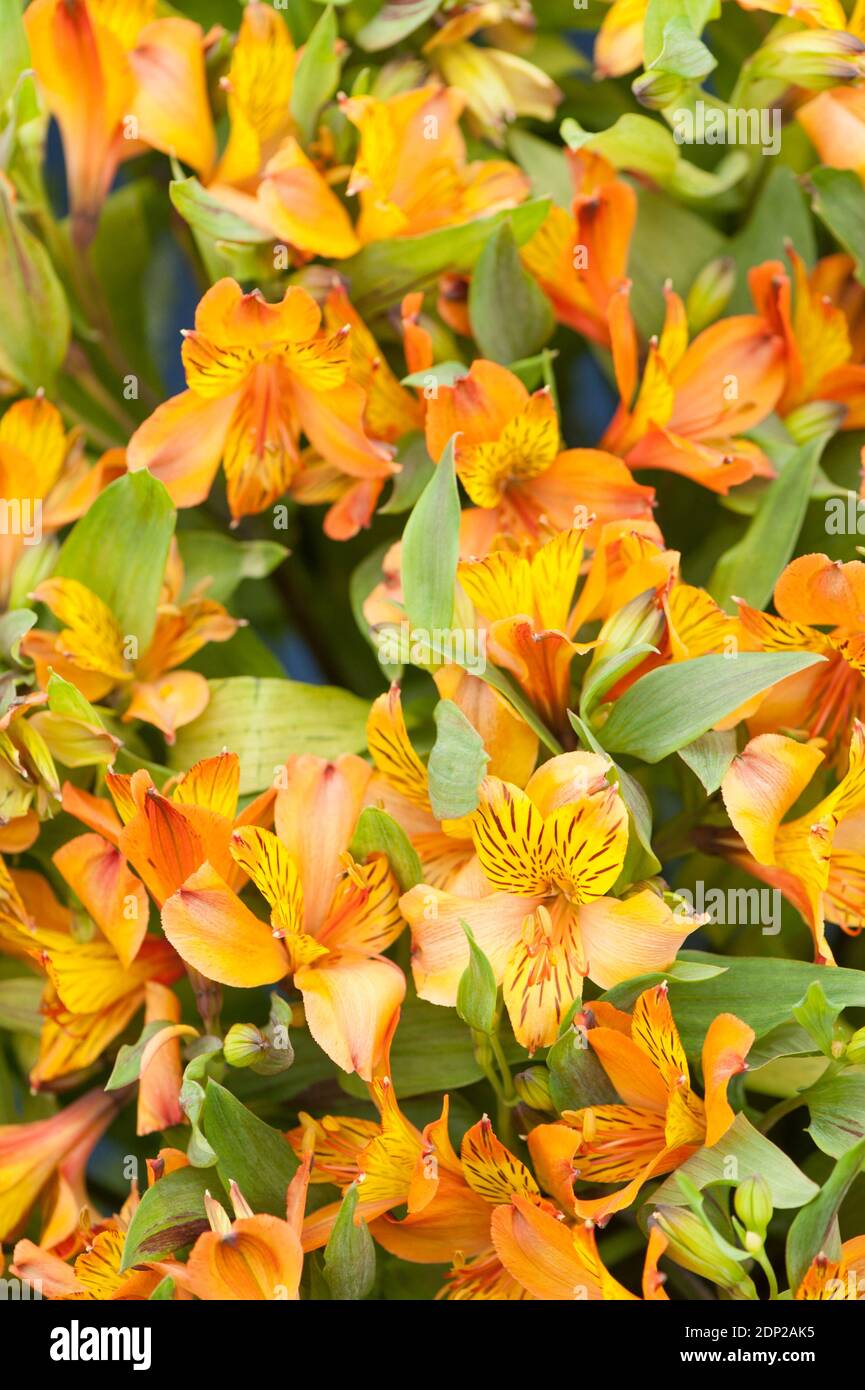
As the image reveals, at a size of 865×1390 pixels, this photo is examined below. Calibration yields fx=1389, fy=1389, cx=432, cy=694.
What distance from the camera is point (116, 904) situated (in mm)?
488

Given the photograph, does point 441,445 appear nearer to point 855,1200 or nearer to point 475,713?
point 475,713

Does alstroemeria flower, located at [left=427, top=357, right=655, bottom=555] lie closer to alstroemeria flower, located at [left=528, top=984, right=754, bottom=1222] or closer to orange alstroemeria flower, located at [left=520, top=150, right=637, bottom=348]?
orange alstroemeria flower, located at [left=520, top=150, right=637, bottom=348]

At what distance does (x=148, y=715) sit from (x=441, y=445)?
0.49ft

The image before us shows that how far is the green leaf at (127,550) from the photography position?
52 cm

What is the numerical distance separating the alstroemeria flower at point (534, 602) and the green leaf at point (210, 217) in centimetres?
17

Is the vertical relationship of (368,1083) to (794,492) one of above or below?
below

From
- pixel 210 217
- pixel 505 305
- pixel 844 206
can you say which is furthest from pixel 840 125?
pixel 210 217

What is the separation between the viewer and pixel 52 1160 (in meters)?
A: 0.51

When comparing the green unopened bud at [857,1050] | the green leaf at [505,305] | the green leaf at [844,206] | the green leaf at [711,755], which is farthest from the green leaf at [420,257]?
the green unopened bud at [857,1050]

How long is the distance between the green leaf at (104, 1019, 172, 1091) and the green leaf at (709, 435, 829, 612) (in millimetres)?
256

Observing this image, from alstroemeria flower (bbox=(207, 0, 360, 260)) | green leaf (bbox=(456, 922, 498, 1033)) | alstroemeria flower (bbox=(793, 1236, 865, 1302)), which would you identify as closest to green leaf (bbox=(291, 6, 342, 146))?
alstroemeria flower (bbox=(207, 0, 360, 260))

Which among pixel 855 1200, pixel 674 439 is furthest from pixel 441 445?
pixel 855 1200

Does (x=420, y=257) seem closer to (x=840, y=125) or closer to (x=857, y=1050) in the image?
(x=840, y=125)

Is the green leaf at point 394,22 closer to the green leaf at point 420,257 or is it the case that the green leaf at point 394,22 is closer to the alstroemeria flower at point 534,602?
the green leaf at point 420,257
